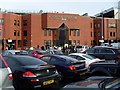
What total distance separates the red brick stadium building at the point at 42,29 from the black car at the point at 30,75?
62.0 meters

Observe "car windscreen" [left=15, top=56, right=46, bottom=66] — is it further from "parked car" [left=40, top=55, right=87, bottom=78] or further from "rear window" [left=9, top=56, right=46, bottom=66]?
"parked car" [left=40, top=55, right=87, bottom=78]

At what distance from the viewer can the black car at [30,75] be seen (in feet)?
29.9

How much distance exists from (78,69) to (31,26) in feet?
209

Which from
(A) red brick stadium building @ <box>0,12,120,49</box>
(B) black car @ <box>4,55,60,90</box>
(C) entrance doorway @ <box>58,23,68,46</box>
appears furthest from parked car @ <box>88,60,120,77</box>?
(C) entrance doorway @ <box>58,23,68,46</box>

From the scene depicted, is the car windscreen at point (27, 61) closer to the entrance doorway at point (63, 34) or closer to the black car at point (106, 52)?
the black car at point (106, 52)

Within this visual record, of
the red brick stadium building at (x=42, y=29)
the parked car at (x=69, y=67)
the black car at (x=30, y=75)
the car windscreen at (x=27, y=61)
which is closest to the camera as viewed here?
the black car at (x=30, y=75)

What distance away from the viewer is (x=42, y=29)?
77.2 m

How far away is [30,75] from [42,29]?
6840cm

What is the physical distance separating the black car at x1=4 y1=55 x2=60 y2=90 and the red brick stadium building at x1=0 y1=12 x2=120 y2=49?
62.0 metres

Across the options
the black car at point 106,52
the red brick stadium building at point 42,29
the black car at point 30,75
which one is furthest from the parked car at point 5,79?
the red brick stadium building at point 42,29

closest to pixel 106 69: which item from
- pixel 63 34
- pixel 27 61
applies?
pixel 27 61

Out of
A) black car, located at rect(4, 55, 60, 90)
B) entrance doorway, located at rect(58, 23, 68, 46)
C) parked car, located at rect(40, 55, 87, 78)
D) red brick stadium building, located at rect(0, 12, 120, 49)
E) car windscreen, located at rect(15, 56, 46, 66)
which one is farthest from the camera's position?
entrance doorway, located at rect(58, 23, 68, 46)

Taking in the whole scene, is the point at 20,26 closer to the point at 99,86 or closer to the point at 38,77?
the point at 38,77

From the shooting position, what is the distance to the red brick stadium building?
7319 centimetres
